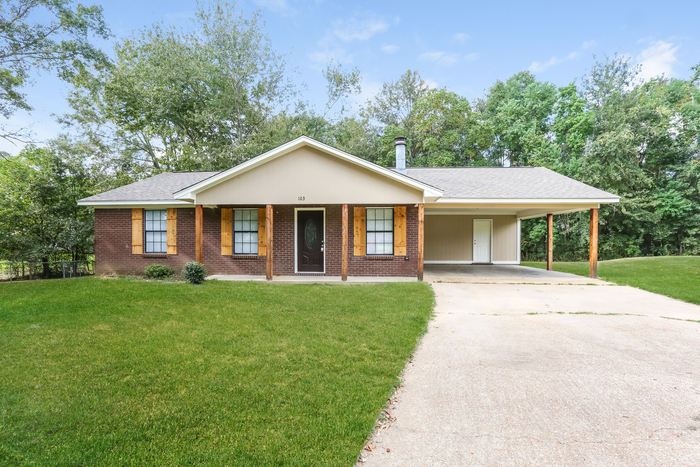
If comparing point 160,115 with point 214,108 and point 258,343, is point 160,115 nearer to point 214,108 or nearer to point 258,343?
point 214,108

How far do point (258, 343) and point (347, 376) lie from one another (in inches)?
60.6

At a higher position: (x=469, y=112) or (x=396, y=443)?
(x=469, y=112)

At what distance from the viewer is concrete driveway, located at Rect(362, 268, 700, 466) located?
2.35 metres

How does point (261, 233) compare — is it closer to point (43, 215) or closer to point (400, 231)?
point (400, 231)

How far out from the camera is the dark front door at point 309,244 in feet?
37.1

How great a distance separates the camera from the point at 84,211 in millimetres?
15734

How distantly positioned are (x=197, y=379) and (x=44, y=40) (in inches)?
516

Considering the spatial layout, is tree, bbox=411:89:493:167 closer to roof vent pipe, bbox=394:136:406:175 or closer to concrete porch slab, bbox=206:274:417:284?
roof vent pipe, bbox=394:136:406:175

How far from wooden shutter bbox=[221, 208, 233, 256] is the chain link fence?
6.60m

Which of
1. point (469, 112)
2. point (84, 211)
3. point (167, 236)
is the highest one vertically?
point (469, 112)

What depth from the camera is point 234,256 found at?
11312 millimetres

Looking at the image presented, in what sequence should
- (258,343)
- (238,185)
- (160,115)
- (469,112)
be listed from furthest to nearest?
(469,112) < (160,115) < (238,185) < (258,343)

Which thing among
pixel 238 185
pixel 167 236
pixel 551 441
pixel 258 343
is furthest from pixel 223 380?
pixel 167 236

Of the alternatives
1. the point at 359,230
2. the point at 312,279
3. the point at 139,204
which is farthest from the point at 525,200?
the point at 139,204
